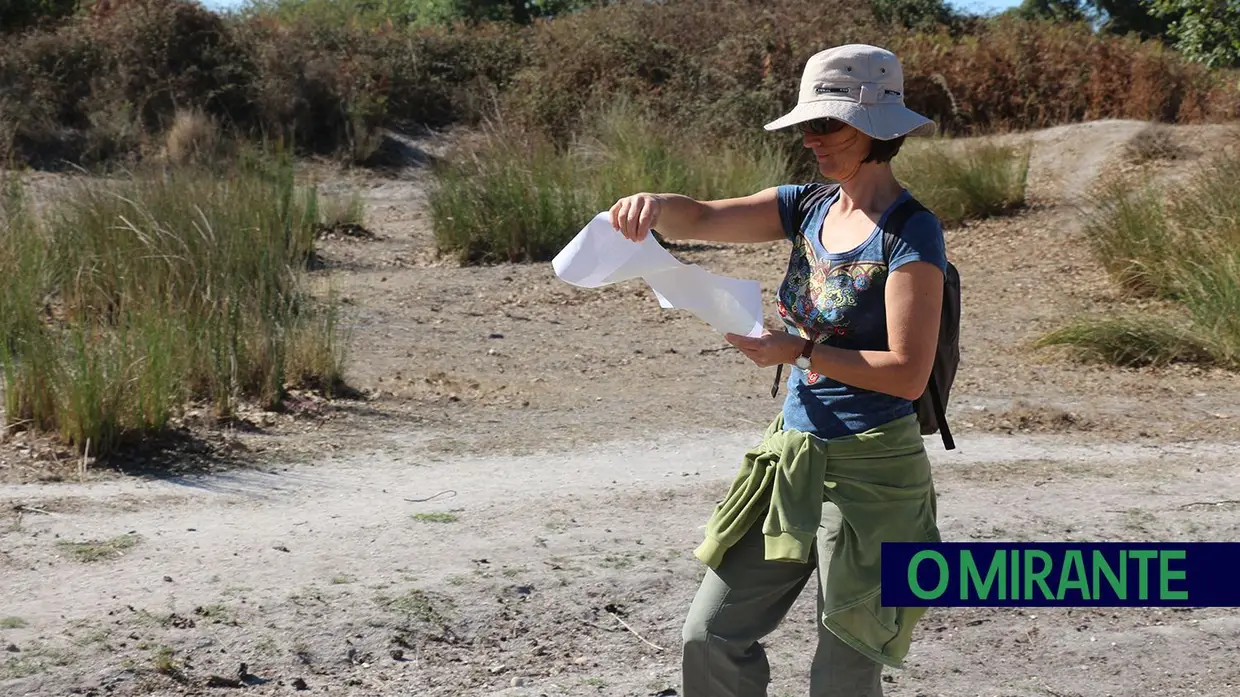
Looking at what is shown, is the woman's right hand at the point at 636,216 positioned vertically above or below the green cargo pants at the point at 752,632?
above

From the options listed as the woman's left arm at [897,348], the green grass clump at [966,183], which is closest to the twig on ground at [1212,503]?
the woman's left arm at [897,348]

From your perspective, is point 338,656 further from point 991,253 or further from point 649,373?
point 991,253

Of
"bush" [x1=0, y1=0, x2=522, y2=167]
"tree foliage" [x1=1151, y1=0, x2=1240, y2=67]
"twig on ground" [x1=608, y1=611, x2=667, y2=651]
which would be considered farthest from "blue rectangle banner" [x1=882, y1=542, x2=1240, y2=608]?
"bush" [x1=0, y1=0, x2=522, y2=167]

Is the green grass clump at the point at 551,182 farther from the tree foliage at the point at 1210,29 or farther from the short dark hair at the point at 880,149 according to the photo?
the short dark hair at the point at 880,149

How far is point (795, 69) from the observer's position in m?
19.1

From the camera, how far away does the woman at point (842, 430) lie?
2.74 m

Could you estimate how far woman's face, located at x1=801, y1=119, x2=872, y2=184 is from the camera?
2840mm

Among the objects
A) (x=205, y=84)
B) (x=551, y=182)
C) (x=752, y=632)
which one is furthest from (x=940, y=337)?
(x=205, y=84)

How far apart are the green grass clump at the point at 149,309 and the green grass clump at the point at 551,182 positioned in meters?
3.09

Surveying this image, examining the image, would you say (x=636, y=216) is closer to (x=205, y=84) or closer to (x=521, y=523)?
(x=521, y=523)

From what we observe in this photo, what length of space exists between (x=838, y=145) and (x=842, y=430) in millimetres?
561

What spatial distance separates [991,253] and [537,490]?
8213 millimetres

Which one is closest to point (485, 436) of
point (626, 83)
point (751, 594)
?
point (751, 594)

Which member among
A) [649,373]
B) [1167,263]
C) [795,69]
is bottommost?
[649,373]
